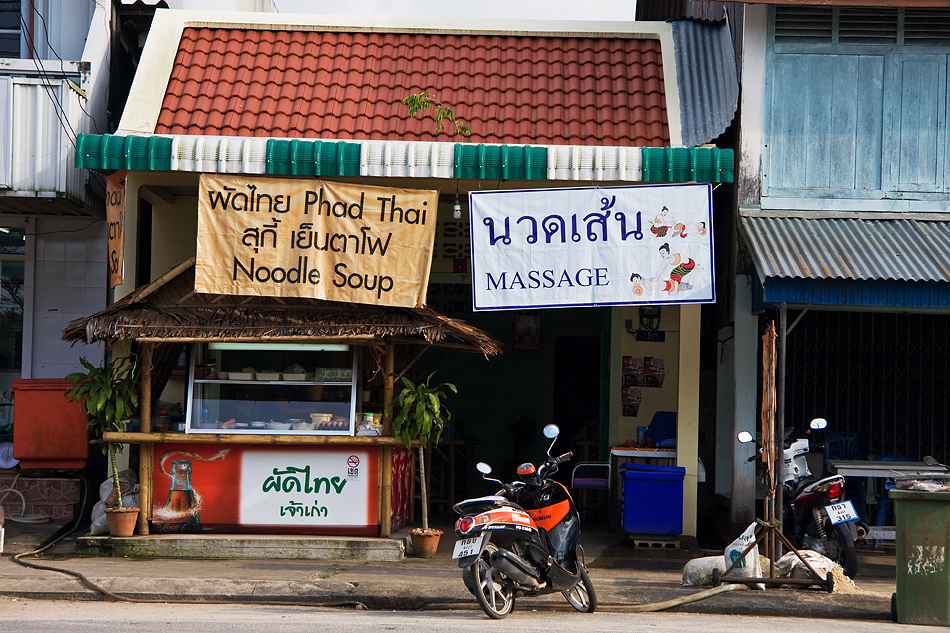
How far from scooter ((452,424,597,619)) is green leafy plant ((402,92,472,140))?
4.15 m

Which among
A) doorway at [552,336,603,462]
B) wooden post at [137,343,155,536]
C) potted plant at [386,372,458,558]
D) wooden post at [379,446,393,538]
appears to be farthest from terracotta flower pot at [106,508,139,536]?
doorway at [552,336,603,462]

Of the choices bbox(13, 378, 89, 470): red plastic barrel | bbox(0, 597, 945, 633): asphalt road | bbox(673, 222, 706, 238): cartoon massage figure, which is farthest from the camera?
bbox(13, 378, 89, 470): red plastic barrel

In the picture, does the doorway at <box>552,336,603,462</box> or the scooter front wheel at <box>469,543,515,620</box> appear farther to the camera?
the doorway at <box>552,336,603,462</box>

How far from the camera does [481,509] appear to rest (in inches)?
285

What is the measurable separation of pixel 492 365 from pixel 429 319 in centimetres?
499

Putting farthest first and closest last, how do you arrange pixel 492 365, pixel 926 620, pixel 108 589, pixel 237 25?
pixel 492 365
pixel 237 25
pixel 108 589
pixel 926 620

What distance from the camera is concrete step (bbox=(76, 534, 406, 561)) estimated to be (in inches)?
369

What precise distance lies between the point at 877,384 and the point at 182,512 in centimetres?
857

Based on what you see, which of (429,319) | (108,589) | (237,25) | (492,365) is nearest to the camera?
(108,589)

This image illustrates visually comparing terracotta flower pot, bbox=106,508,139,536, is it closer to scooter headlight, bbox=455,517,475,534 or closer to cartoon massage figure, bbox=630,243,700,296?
scooter headlight, bbox=455,517,475,534

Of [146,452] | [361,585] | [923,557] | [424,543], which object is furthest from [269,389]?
[923,557]

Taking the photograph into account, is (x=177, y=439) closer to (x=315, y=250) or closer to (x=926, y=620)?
(x=315, y=250)

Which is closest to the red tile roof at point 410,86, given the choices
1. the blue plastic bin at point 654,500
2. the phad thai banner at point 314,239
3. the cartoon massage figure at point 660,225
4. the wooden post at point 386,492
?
the phad thai banner at point 314,239

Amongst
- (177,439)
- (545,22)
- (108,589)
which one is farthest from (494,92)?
(108,589)
